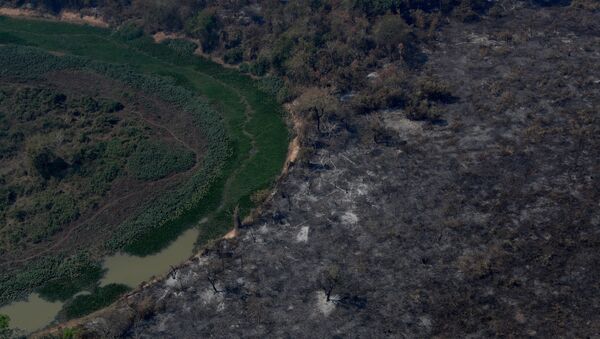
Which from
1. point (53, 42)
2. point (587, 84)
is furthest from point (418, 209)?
point (53, 42)

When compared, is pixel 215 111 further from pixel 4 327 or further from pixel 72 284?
pixel 4 327

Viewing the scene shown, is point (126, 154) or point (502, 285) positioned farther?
point (126, 154)

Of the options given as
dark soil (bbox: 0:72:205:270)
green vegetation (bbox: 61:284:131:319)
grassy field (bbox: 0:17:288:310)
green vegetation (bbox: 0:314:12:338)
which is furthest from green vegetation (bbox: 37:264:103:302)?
green vegetation (bbox: 0:314:12:338)

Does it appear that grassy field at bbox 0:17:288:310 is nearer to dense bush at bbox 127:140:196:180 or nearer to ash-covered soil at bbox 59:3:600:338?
dense bush at bbox 127:140:196:180

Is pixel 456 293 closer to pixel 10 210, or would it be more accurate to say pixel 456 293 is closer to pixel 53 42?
pixel 10 210

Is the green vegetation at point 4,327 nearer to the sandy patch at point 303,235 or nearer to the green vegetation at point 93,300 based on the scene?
the green vegetation at point 93,300
